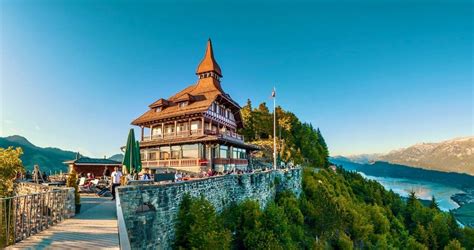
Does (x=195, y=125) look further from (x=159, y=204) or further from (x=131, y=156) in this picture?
(x=159, y=204)

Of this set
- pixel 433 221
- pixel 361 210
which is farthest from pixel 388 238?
pixel 433 221

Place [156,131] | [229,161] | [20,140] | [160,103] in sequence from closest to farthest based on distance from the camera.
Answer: [229,161] < [160,103] < [156,131] < [20,140]

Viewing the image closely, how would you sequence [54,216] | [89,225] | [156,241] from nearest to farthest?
1. [89,225]
2. [54,216]
3. [156,241]

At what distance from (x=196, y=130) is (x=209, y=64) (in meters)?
11.5

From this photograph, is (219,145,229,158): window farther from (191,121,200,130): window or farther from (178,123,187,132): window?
(178,123,187,132): window

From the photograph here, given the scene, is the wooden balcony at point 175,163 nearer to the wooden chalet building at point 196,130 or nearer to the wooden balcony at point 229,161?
the wooden chalet building at point 196,130

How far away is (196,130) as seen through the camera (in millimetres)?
30656

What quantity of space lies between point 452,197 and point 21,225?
177179mm

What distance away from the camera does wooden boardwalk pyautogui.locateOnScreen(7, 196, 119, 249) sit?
680 cm

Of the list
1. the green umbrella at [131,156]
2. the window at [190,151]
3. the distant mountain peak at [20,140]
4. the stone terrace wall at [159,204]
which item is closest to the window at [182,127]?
the window at [190,151]

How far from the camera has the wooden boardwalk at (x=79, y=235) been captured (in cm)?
680

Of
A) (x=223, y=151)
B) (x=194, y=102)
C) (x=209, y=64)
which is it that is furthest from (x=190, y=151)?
(x=209, y=64)

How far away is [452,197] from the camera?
447ft

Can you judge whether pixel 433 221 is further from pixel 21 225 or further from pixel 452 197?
pixel 452 197
